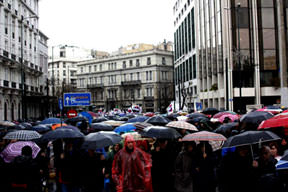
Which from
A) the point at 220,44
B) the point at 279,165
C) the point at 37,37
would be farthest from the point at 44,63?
the point at 279,165

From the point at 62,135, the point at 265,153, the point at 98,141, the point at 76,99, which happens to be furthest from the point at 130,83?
the point at 265,153

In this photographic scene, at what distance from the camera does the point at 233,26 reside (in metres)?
38.4

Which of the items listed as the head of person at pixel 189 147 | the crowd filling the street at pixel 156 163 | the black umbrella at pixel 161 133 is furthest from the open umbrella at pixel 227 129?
the head of person at pixel 189 147

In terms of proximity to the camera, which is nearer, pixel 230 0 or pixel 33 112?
pixel 230 0

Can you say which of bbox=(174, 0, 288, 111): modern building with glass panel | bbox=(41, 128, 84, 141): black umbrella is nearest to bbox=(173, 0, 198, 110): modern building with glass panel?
bbox=(174, 0, 288, 111): modern building with glass panel

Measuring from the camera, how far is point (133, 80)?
258 feet

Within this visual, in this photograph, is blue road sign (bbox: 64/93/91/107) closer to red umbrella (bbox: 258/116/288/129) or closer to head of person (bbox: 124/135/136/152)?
head of person (bbox: 124/135/136/152)

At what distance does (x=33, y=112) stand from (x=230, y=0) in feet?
110

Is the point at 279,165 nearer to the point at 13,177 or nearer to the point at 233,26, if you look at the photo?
the point at 13,177

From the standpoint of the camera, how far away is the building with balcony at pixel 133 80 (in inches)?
2960

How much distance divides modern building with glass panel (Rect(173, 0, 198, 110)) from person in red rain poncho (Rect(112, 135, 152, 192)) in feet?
129

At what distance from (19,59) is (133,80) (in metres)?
35.6

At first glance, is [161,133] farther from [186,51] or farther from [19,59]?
[186,51]

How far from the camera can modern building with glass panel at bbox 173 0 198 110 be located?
170 feet
